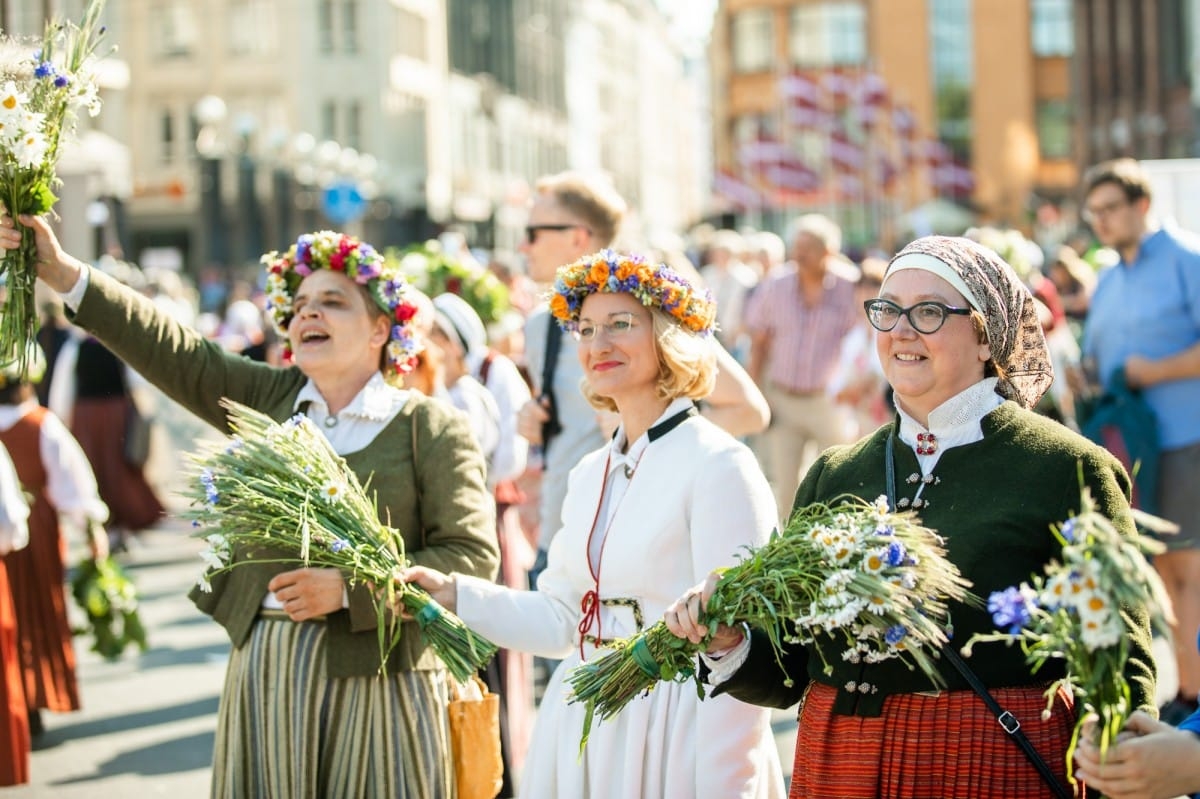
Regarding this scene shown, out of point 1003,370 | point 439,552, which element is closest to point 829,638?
point 1003,370

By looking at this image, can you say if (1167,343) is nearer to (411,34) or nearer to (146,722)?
(146,722)

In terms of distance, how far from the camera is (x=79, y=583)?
31.4 feet

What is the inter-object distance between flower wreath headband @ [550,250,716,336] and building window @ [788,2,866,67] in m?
69.9

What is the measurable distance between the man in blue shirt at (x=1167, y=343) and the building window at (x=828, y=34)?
66.8 metres

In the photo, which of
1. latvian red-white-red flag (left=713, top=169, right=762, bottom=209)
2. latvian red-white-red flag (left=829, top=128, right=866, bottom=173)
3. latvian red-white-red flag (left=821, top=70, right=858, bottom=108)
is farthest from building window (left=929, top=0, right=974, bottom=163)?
latvian red-white-red flag (left=713, top=169, right=762, bottom=209)

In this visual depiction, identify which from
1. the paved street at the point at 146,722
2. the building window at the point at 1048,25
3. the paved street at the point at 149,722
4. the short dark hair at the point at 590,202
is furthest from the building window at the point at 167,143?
the short dark hair at the point at 590,202

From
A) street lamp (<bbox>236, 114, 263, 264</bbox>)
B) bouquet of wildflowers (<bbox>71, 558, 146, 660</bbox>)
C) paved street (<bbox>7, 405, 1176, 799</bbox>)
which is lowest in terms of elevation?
paved street (<bbox>7, 405, 1176, 799</bbox>)

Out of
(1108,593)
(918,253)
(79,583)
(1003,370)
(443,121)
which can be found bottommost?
(79,583)

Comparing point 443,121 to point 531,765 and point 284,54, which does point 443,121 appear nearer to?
point 284,54

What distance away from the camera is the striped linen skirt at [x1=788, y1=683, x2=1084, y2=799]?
143 inches

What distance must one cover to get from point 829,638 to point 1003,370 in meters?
0.69

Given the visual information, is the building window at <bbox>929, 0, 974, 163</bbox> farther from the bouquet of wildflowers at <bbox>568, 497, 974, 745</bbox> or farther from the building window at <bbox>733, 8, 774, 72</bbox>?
the bouquet of wildflowers at <bbox>568, 497, 974, 745</bbox>

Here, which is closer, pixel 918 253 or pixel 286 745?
pixel 918 253

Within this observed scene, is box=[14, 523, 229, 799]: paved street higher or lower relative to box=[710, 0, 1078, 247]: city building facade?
lower
